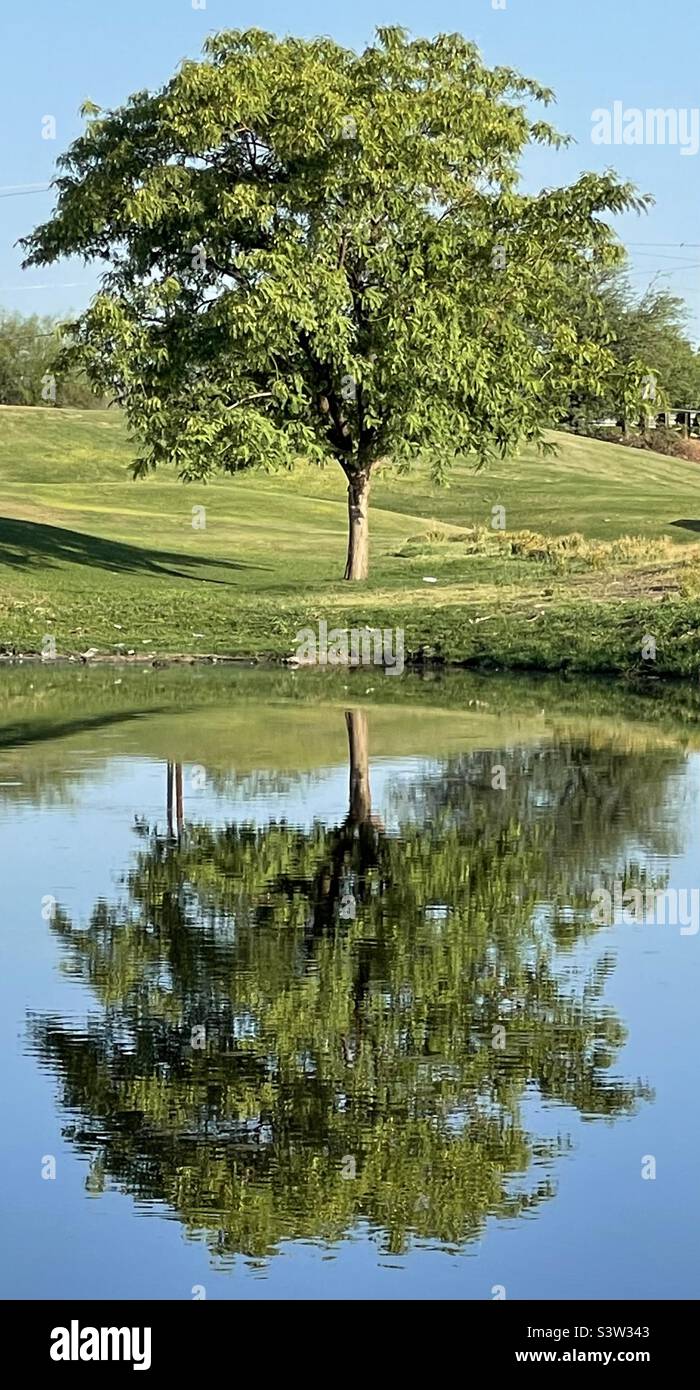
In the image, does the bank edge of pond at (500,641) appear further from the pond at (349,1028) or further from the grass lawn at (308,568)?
the pond at (349,1028)

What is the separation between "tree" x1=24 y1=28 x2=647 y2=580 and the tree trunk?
63 millimetres

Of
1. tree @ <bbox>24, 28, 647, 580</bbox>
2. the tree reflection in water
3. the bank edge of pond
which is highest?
tree @ <bbox>24, 28, 647, 580</bbox>

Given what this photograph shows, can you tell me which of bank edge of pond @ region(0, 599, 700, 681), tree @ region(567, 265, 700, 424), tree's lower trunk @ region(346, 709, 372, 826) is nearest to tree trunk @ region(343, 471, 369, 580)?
bank edge of pond @ region(0, 599, 700, 681)

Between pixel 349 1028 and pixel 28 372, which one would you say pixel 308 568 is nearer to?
pixel 349 1028

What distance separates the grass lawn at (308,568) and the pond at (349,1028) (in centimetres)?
1212

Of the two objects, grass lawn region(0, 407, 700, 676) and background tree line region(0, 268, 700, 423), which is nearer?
grass lawn region(0, 407, 700, 676)

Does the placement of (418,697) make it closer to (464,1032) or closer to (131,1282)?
(464,1032)

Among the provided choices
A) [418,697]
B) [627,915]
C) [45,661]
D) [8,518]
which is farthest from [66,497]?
[627,915]

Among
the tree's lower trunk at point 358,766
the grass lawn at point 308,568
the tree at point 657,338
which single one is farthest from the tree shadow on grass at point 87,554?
the tree at point 657,338

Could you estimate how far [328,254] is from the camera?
38531 millimetres

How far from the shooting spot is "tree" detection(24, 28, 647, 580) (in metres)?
37.4

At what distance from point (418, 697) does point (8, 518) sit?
25.5 m

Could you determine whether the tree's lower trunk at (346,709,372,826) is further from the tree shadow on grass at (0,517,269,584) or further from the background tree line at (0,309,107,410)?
the background tree line at (0,309,107,410)

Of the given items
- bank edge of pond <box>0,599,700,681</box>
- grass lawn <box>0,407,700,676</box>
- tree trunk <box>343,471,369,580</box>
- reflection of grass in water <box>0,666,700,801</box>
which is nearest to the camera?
reflection of grass in water <box>0,666,700,801</box>
